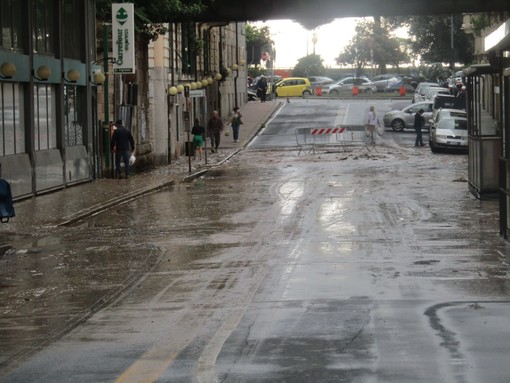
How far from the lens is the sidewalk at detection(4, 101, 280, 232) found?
24.4 meters

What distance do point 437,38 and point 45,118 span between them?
228ft

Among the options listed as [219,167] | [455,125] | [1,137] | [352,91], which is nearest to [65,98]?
[1,137]

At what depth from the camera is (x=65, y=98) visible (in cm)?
3347

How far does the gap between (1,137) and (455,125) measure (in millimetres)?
24134

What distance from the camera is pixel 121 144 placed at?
3634 cm

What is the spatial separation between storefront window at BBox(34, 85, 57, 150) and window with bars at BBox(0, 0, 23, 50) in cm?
175

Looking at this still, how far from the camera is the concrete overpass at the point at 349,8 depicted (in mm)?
41688

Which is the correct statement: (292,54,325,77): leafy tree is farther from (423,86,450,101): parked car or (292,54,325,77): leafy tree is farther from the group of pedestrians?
the group of pedestrians

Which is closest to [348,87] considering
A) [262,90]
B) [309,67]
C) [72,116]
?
[262,90]

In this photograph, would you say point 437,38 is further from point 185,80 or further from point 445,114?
point 445,114

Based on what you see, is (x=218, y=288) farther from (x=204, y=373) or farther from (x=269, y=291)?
(x=204, y=373)

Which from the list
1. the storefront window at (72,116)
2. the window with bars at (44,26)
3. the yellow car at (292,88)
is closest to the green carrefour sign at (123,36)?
the storefront window at (72,116)

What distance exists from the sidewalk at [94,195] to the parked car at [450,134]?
327 inches

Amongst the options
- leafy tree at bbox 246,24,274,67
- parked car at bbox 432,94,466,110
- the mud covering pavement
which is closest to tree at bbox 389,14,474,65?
leafy tree at bbox 246,24,274,67
